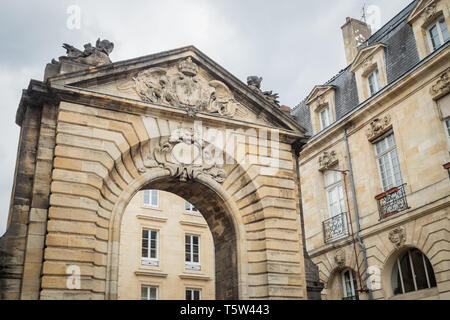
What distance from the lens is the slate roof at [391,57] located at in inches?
595

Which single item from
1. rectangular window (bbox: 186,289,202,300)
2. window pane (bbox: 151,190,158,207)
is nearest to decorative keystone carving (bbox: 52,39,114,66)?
window pane (bbox: 151,190,158,207)

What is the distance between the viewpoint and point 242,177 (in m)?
11.7

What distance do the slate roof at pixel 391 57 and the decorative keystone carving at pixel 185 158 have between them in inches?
278

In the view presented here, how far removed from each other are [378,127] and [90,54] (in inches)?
357

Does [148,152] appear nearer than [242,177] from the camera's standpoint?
Yes

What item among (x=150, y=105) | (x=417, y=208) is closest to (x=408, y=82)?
(x=417, y=208)

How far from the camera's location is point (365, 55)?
661 inches

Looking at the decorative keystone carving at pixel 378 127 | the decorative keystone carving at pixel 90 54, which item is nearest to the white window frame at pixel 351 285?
the decorative keystone carving at pixel 378 127

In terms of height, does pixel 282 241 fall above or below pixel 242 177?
below

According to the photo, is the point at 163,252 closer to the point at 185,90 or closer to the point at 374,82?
Result: the point at 374,82

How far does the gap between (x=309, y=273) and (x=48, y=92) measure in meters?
6.79

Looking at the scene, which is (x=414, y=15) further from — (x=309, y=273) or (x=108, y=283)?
(x=108, y=283)

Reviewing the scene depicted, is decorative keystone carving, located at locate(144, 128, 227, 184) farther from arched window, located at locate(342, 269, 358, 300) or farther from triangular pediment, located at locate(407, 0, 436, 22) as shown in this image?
triangular pediment, located at locate(407, 0, 436, 22)
